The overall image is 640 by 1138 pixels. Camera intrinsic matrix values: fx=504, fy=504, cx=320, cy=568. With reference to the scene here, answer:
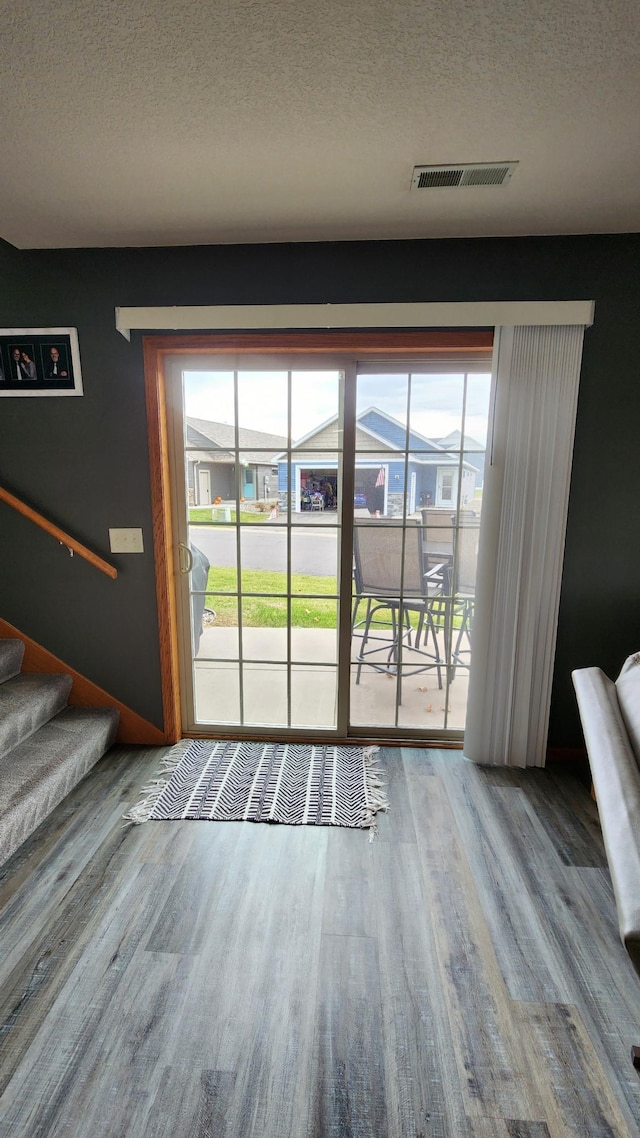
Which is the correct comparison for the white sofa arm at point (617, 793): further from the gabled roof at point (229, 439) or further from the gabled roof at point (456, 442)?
the gabled roof at point (229, 439)

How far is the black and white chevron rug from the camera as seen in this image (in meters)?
2.14

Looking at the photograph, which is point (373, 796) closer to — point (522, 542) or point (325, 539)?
point (325, 539)

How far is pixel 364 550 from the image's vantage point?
255 centimetres

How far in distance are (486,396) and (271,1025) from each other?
2456 millimetres

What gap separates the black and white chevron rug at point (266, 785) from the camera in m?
2.14

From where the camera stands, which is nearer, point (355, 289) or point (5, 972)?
point (5, 972)

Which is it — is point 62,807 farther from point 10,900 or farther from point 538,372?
point 538,372

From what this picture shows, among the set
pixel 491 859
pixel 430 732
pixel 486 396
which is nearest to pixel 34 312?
pixel 486 396

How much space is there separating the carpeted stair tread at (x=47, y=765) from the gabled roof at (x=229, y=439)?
146cm

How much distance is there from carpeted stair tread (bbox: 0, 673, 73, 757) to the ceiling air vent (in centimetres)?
267

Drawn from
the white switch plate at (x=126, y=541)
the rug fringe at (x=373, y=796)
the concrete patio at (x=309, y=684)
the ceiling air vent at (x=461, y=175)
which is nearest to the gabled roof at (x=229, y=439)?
the white switch plate at (x=126, y=541)

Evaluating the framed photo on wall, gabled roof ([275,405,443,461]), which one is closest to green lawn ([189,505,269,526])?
gabled roof ([275,405,443,461])

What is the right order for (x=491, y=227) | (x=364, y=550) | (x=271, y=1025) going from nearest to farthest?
(x=271, y=1025) < (x=491, y=227) < (x=364, y=550)

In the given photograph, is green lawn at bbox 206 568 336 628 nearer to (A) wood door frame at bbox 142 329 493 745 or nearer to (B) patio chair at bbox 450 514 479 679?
(A) wood door frame at bbox 142 329 493 745
